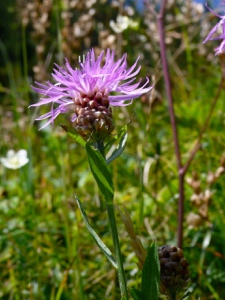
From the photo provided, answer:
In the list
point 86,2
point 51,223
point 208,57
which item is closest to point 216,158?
point 51,223

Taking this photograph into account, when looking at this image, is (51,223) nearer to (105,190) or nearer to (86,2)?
(86,2)

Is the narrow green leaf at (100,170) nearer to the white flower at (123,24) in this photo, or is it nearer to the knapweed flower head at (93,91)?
the knapweed flower head at (93,91)

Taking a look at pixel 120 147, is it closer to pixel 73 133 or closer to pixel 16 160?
pixel 73 133

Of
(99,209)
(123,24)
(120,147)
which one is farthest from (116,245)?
(123,24)

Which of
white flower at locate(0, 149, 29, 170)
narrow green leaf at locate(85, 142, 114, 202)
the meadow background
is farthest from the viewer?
white flower at locate(0, 149, 29, 170)

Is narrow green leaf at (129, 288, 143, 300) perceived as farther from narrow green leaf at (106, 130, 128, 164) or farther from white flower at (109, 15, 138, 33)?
white flower at (109, 15, 138, 33)

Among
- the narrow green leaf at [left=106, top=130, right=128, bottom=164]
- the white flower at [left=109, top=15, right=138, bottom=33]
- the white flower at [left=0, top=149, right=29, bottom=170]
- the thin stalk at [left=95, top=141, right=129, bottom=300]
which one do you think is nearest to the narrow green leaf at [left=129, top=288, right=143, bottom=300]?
the thin stalk at [left=95, top=141, right=129, bottom=300]
